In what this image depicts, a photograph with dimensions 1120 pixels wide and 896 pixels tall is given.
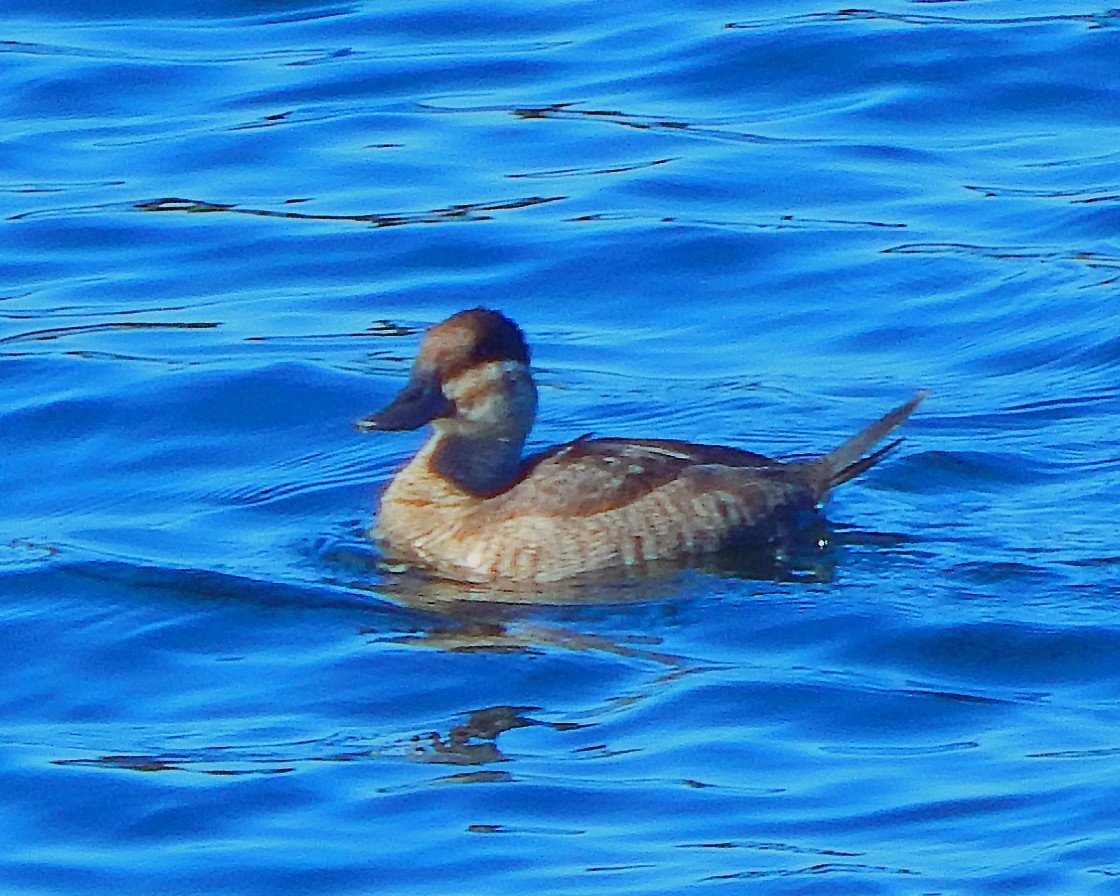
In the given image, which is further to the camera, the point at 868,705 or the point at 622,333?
the point at 622,333

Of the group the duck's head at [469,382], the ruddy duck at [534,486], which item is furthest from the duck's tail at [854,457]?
the duck's head at [469,382]

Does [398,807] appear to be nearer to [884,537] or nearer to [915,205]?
[884,537]

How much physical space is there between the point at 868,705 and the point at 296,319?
5.30 m

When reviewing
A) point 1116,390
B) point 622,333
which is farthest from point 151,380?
point 1116,390

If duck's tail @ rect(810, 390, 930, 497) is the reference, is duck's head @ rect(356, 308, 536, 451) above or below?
above

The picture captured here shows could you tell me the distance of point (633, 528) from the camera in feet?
35.5

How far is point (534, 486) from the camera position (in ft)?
36.0

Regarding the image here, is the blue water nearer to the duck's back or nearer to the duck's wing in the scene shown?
the duck's back

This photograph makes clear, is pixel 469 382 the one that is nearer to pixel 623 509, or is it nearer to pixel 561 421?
pixel 623 509

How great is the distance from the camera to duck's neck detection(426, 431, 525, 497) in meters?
11.2

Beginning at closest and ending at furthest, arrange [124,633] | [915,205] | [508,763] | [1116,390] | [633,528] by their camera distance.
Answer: [508,763], [124,633], [633,528], [1116,390], [915,205]

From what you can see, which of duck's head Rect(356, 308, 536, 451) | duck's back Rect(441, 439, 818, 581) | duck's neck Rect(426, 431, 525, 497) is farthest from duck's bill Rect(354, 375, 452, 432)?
duck's back Rect(441, 439, 818, 581)

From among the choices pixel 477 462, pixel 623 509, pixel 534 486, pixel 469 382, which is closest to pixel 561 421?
pixel 477 462

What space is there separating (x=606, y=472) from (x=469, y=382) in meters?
0.62
